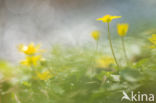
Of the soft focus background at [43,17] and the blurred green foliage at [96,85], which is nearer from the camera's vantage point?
the blurred green foliage at [96,85]

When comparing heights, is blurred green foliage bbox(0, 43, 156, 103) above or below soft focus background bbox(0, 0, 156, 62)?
below

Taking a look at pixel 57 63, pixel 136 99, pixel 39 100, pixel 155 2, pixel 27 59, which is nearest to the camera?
pixel 136 99

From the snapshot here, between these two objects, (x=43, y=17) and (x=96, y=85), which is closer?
(x=96, y=85)

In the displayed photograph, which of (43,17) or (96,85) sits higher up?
(43,17)

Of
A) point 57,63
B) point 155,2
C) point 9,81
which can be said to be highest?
point 155,2

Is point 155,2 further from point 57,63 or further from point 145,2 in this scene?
point 57,63

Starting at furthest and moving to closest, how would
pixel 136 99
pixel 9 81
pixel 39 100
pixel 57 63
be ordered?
pixel 9 81 → pixel 57 63 → pixel 39 100 → pixel 136 99

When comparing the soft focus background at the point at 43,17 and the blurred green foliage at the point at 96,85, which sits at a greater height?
the soft focus background at the point at 43,17

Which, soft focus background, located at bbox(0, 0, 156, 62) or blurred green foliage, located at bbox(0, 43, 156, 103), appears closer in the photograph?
blurred green foliage, located at bbox(0, 43, 156, 103)

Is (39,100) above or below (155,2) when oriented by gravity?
below

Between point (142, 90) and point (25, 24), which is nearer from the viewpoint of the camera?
point (142, 90)

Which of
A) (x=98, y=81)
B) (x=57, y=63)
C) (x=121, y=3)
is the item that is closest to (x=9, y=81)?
(x=57, y=63)
